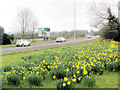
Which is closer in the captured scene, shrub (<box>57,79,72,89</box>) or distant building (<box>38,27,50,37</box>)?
shrub (<box>57,79,72,89</box>)

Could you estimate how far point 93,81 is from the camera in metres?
4.00

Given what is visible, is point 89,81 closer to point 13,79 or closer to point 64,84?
point 64,84

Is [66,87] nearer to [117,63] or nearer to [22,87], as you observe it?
[22,87]

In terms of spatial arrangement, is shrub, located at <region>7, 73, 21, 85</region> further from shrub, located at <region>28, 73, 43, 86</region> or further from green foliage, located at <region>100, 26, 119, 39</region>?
green foliage, located at <region>100, 26, 119, 39</region>

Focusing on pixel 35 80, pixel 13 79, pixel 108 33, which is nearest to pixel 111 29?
pixel 108 33

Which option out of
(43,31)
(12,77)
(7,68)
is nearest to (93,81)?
(12,77)

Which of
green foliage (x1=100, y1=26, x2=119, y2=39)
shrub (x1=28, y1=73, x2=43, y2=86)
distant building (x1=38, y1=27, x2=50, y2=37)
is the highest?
distant building (x1=38, y1=27, x2=50, y2=37)

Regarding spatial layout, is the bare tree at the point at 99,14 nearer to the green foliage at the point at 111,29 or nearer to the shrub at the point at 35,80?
the green foliage at the point at 111,29

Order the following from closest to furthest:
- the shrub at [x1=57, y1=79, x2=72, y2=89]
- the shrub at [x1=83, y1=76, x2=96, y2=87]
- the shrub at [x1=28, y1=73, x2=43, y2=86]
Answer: the shrub at [x1=57, y1=79, x2=72, y2=89], the shrub at [x1=83, y1=76, x2=96, y2=87], the shrub at [x1=28, y1=73, x2=43, y2=86]

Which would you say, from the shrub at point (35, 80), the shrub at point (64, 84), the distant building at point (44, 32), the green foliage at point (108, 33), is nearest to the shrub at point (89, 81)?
the shrub at point (64, 84)

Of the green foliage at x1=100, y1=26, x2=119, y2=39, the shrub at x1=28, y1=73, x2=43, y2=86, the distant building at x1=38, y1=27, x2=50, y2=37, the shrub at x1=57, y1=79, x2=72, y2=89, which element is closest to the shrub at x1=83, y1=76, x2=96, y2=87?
the shrub at x1=57, y1=79, x2=72, y2=89

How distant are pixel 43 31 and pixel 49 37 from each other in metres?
2.66

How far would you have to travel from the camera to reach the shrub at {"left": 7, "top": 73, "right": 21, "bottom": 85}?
4.37 m

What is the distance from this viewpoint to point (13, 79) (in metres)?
4.38
